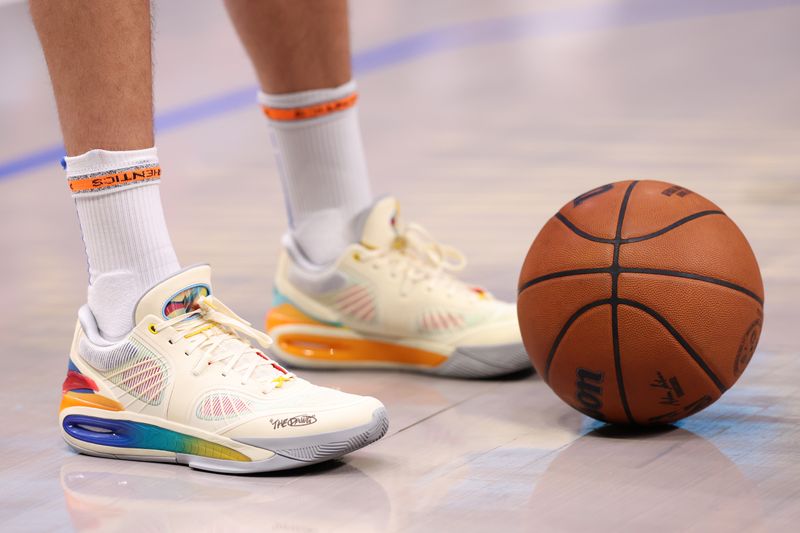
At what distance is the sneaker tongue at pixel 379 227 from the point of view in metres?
2.36

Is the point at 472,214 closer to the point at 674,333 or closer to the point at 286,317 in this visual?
the point at 286,317

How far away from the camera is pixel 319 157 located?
2.40 m

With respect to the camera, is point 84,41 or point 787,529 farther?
point 84,41

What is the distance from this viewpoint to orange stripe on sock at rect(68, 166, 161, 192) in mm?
1874

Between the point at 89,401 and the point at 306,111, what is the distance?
0.75 meters

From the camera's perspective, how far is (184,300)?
1.93 metres

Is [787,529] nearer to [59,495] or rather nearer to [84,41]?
[59,495]

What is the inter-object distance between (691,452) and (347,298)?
815 mm

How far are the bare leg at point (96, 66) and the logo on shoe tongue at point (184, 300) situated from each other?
0.24 metres

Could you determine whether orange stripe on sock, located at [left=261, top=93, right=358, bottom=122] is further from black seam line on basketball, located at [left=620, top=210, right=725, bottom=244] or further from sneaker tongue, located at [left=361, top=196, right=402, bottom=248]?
black seam line on basketball, located at [left=620, top=210, right=725, bottom=244]

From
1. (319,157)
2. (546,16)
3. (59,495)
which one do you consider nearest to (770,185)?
(319,157)

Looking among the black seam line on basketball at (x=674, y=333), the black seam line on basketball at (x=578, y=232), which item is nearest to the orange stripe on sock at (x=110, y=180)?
the black seam line on basketball at (x=578, y=232)

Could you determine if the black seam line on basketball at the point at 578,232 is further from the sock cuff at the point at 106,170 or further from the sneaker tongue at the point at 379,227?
the sock cuff at the point at 106,170
